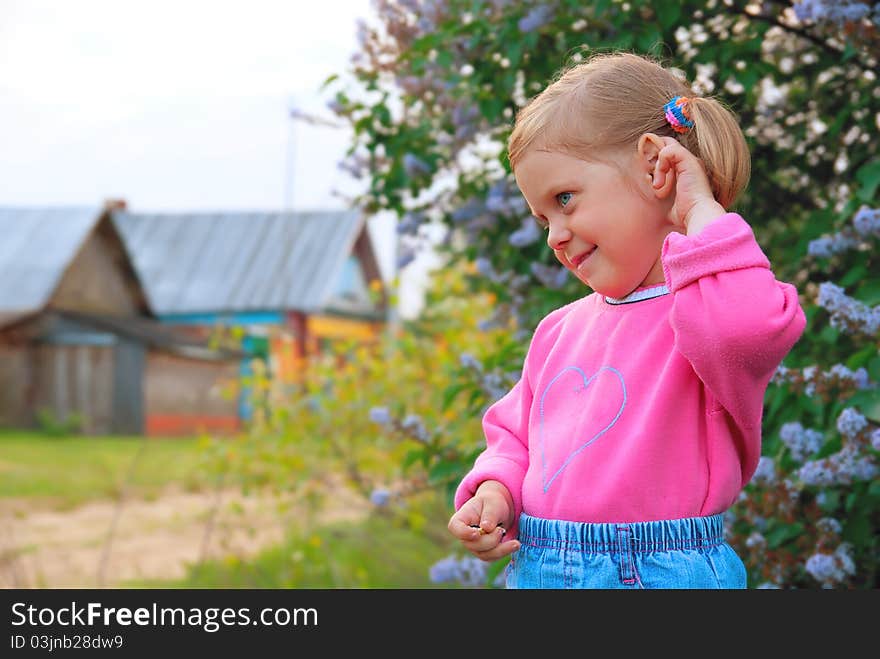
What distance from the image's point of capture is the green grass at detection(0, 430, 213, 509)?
838 centimetres

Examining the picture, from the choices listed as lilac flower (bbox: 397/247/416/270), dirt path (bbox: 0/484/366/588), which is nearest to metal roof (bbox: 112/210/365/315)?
dirt path (bbox: 0/484/366/588)

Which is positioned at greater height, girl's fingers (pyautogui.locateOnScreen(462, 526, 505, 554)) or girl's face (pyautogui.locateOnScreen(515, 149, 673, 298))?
girl's face (pyautogui.locateOnScreen(515, 149, 673, 298))

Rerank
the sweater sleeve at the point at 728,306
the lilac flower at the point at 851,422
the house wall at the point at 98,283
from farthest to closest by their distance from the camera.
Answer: the house wall at the point at 98,283, the lilac flower at the point at 851,422, the sweater sleeve at the point at 728,306

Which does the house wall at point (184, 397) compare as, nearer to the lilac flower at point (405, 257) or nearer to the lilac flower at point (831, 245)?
the lilac flower at point (405, 257)

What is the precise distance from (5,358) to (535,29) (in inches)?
596

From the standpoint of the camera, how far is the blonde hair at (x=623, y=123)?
131 centimetres

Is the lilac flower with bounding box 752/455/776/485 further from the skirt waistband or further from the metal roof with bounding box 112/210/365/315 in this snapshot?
the metal roof with bounding box 112/210/365/315

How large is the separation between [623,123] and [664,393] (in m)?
0.35

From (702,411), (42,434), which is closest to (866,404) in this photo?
(702,411)

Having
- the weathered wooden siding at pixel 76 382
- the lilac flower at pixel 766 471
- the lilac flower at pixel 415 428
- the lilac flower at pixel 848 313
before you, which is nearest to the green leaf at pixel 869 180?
the lilac flower at pixel 848 313

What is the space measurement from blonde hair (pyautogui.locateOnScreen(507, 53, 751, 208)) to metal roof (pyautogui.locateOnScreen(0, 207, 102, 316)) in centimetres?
1587

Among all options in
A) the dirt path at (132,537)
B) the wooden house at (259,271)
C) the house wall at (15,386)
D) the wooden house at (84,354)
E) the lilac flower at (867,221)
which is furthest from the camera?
the wooden house at (259,271)

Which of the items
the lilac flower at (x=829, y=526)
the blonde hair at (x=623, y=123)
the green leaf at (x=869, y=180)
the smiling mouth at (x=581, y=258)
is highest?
the blonde hair at (x=623, y=123)

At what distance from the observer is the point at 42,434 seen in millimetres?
15023
